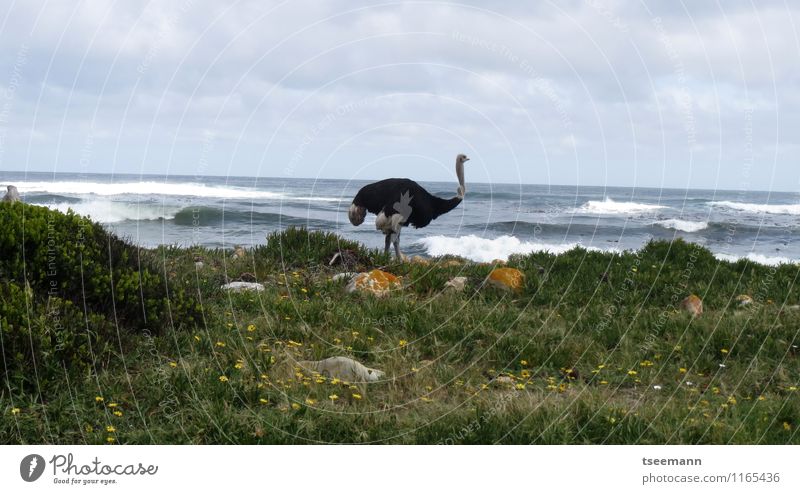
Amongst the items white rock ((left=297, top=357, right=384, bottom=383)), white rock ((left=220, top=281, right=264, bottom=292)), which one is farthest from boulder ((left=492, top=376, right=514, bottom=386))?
white rock ((left=220, top=281, right=264, bottom=292))

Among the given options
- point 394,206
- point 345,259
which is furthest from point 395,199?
point 345,259

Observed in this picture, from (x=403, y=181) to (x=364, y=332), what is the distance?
4.77m

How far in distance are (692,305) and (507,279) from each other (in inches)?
97.2

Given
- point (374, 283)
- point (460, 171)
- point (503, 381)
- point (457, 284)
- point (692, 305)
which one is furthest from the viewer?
point (460, 171)

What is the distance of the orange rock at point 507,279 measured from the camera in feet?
32.8

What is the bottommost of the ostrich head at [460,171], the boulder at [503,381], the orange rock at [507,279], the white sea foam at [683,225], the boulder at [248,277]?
the boulder at [503,381]

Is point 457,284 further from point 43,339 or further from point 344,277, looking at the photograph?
point 43,339

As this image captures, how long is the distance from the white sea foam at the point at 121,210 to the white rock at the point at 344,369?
32.2 m

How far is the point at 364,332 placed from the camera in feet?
25.1

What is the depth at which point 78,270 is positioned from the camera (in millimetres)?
6848

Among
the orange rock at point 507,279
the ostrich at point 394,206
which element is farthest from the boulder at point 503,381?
the ostrich at point 394,206

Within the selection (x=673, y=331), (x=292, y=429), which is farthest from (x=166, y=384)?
(x=673, y=331)

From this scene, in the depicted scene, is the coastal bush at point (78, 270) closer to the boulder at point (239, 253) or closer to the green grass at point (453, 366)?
the green grass at point (453, 366)

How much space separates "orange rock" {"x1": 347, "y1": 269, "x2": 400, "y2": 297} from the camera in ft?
31.2
